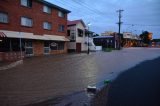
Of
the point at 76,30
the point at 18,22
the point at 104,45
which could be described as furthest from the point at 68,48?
the point at 104,45

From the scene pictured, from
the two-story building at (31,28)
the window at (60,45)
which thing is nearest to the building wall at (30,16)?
the two-story building at (31,28)

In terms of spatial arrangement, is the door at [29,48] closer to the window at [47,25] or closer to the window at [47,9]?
the window at [47,25]

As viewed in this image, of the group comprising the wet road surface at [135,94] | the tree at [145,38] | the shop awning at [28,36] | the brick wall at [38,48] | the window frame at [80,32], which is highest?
the tree at [145,38]

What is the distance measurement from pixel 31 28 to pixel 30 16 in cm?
182

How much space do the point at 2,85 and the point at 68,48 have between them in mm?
37143

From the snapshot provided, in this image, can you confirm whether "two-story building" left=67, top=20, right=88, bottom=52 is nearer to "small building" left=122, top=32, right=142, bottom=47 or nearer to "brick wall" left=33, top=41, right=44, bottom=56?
"brick wall" left=33, top=41, right=44, bottom=56

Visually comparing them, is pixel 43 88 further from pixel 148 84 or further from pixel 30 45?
pixel 30 45

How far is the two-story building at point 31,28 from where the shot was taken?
92.2 ft

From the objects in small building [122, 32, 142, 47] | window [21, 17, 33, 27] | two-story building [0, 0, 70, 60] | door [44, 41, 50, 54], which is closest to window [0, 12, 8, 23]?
two-story building [0, 0, 70, 60]

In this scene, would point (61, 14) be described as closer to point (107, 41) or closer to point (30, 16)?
point (30, 16)

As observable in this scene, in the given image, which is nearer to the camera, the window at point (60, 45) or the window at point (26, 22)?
the window at point (26, 22)

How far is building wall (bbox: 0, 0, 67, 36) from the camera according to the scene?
28.8 metres

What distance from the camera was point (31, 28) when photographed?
3306 centimetres

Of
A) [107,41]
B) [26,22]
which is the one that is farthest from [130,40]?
[26,22]
